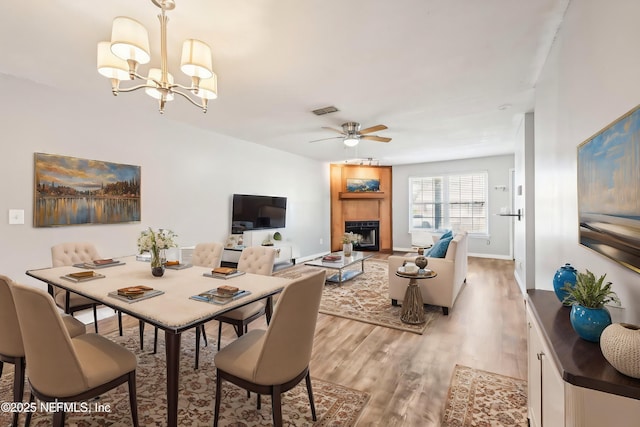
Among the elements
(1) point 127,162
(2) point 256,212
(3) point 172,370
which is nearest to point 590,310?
(3) point 172,370

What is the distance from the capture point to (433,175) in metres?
8.30

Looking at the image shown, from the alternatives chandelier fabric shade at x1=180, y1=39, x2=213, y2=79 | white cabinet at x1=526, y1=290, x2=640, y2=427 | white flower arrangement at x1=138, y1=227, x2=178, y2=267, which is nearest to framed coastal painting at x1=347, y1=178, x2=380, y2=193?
white flower arrangement at x1=138, y1=227, x2=178, y2=267

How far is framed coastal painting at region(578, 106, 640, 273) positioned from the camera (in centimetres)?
114

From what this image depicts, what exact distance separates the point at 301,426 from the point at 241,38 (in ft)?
8.86

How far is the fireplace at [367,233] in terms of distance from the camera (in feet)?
28.7

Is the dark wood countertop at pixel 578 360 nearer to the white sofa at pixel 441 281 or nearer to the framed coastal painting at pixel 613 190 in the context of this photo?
the framed coastal painting at pixel 613 190

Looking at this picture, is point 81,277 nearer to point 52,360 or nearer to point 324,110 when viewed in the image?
point 52,360

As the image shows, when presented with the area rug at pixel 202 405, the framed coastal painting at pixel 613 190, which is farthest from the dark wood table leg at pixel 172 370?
the framed coastal painting at pixel 613 190

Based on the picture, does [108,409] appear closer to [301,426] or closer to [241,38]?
[301,426]

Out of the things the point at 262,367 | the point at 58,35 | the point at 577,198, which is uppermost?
the point at 58,35

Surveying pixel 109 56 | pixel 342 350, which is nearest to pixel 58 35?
pixel 109 56

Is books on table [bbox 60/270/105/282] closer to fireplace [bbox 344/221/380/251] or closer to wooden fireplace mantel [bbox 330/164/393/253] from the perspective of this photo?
wooden fireplace mantel [bbox 330/164/393/253]

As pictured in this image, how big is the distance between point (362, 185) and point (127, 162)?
240 inches

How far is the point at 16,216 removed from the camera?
300 cm
